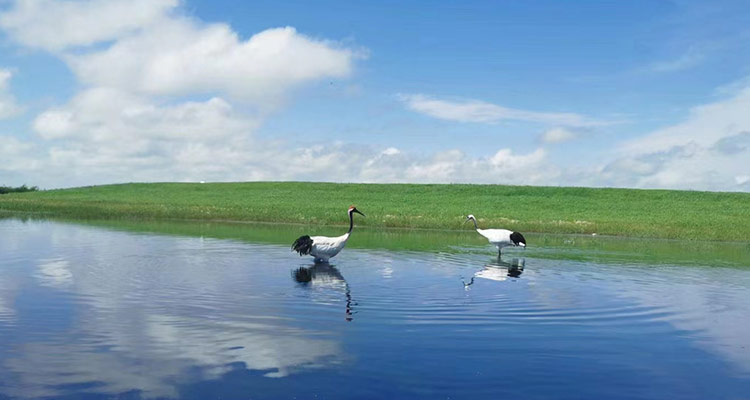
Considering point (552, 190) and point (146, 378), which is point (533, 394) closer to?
point (146, 378)

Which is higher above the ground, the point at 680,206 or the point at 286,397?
the point at 680,206

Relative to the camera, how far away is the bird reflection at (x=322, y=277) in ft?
61.3

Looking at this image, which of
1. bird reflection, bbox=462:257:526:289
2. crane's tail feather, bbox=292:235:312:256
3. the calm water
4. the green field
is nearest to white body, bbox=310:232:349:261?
crane's tail feather, bbox=292:235:312:256

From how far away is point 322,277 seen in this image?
20.5 m

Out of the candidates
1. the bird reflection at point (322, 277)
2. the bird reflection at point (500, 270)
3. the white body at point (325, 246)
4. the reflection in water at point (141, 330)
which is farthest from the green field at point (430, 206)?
the reflection in water at point (141, 330)

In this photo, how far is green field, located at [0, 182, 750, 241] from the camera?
51719mm

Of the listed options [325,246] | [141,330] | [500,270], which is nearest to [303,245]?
[325,246]

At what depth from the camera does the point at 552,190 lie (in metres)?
88.1

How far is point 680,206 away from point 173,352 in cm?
7113

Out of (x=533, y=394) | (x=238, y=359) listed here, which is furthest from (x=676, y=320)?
(x=238, y=359)

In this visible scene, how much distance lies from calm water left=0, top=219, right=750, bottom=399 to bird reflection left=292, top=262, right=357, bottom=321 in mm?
98

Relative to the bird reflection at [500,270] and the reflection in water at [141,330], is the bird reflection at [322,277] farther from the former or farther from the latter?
the bird reflection at [500,270]

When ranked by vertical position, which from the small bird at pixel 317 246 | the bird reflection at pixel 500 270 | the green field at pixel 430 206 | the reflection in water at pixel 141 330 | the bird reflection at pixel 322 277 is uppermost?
the green field at pixel 430 206

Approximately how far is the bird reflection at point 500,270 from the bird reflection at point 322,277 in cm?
384
